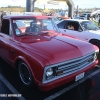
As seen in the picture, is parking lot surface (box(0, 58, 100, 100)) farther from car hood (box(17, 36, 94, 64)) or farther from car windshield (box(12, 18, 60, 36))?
car windshield (box(12, 18, 60, 36))

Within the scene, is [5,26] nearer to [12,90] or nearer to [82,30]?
[12,90]

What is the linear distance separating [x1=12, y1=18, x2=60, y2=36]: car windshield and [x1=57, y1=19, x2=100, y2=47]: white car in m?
2.57

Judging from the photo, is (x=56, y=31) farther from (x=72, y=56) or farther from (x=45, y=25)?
(x=72, y=56)

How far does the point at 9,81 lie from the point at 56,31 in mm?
2162

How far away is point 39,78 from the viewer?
127 inches

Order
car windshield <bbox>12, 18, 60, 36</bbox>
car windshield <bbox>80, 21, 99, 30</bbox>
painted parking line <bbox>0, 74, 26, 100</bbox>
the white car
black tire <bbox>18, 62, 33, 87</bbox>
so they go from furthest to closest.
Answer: car windshield <bbox>80, 21, 99, 30</bbox> → the white car → car windshield <bbox>12, 18, 60, 36</bbox> → black tire <bbox>18, 62, 33, 87</bbox> → painted parking line <bbox>0, 74, 26, 100</bbox>

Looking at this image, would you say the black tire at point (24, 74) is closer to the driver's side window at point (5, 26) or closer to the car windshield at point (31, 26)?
the car windshield at point (31, 26)

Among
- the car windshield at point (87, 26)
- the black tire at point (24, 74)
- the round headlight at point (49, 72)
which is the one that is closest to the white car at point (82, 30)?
the car windshield at point (87, 26)

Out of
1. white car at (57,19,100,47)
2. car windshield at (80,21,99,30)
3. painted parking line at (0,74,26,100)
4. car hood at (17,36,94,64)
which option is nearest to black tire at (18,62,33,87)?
painted parking line at (0,74,26,100)

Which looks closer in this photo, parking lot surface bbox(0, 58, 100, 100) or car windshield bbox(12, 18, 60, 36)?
parking lot surface bbox(0, 58, 100, 100)

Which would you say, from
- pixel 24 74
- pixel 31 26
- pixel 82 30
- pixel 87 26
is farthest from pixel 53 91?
pixel 87 26

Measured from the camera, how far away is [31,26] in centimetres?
469

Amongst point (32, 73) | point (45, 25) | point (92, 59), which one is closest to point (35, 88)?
point (32, 73)

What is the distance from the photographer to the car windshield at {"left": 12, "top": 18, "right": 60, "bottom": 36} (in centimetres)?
447
